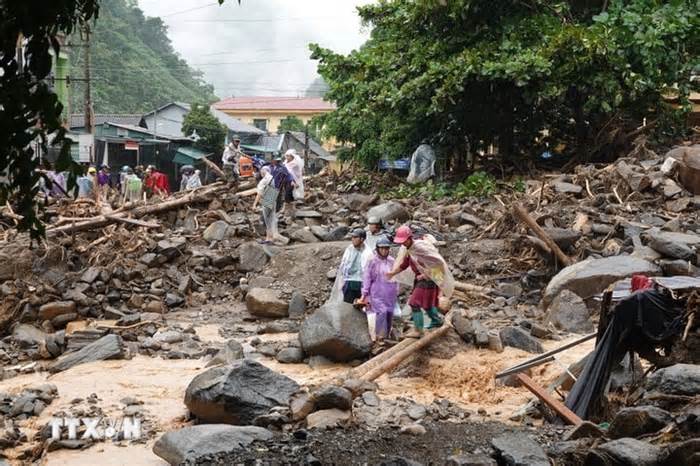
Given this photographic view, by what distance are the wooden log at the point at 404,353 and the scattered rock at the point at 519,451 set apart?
2788 millimetres

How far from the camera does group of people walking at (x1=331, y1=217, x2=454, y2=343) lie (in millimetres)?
9539

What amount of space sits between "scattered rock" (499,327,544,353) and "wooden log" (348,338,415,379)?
50.9 inches

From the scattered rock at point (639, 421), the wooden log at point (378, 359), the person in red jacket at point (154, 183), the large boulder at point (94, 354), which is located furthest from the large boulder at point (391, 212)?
the scattered rock at point (639, 421)

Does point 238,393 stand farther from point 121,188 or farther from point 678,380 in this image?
point 121,188

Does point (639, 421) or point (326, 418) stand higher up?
point (639, 421)

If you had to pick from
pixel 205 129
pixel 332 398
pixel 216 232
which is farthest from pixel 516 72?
pixel 205 129

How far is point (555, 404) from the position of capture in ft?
23.2

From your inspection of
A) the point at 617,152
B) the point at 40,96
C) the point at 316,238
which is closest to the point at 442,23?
the point at 617,152

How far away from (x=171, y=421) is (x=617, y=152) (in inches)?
562

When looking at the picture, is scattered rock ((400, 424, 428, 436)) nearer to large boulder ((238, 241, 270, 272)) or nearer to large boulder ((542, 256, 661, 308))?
large boulder ((542, 256, 661, 308))

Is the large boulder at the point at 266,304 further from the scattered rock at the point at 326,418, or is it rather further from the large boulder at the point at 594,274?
the scattered rock at the point at 326,418

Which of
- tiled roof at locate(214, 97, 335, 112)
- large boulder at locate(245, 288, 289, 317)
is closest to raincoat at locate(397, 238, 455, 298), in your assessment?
large boulder at locate(245, 288, 289, 317)

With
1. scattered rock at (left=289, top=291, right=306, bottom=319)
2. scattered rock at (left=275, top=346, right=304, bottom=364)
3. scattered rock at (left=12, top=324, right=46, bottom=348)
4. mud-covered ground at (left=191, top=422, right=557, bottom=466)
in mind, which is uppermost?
mud-covered ground at (left=191, top=422, right=557, bottom=466)

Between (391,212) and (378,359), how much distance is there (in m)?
7.51
